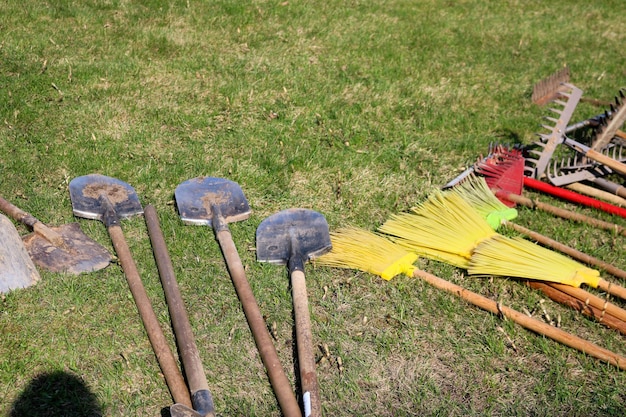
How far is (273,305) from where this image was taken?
11.9 ft

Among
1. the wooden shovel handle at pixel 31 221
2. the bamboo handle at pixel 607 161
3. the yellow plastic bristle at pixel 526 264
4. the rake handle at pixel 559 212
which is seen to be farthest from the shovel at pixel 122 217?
the bamboo handle at pixel 607 161

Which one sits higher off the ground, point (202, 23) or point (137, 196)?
point (202, 23)

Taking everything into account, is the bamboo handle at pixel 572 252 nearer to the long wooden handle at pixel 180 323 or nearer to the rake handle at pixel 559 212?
the rake handle at pixel 559 212

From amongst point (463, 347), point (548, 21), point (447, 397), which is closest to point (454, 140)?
point (463, 347)

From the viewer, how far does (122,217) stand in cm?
411

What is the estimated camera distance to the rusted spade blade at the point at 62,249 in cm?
363

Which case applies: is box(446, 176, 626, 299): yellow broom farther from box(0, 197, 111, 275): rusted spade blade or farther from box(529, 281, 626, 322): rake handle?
box(0, 197, 111, 275): rusted spade blade

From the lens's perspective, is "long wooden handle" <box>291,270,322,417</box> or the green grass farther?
the green grass

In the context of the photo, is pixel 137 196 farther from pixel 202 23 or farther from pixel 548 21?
pixel 548 21

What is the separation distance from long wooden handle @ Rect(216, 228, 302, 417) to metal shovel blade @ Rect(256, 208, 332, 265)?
0.67 feet

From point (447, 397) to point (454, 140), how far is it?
281 centimetres

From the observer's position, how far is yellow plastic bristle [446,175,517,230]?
14.3 feet

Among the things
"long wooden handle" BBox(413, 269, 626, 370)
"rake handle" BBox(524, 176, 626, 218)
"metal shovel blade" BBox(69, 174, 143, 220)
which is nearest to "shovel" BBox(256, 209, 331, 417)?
"long wooden handle" BBox(413, 269, 626, 370)

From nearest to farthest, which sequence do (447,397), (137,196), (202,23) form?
(447,397) < (137,196) < (202,23)
